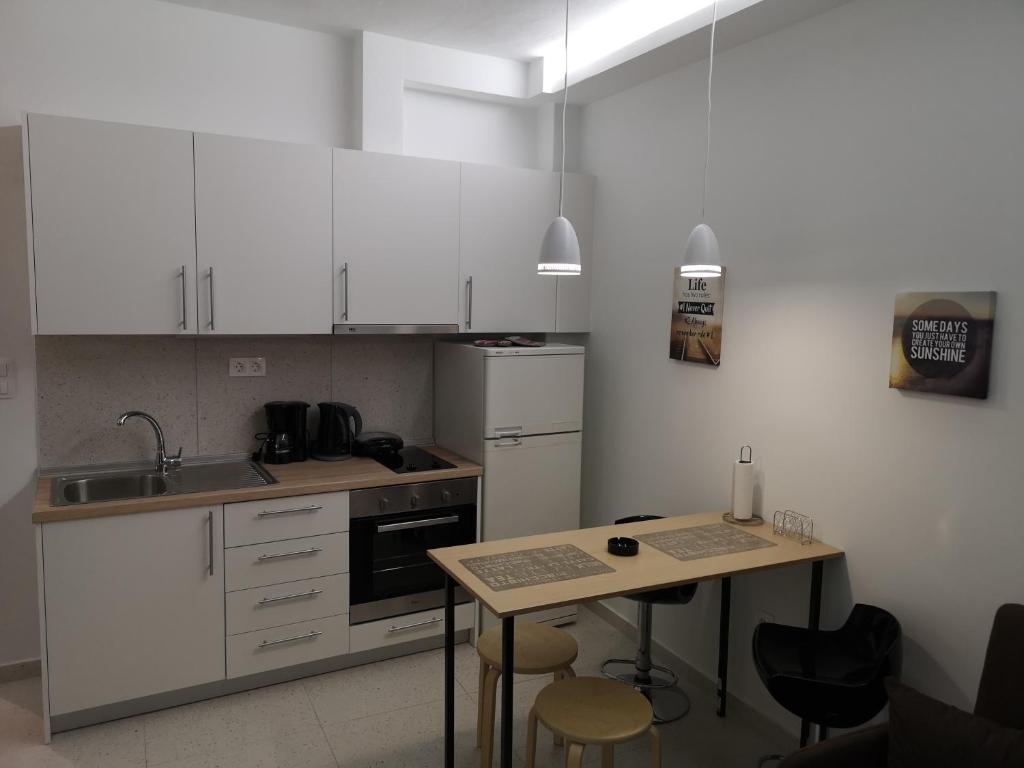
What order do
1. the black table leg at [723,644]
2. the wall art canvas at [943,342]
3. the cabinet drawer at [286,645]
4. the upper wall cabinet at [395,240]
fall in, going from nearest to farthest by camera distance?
the wall art canvas at [943,342], the black table leg at [723,644], the cabinet drawer at [286,645], the upper wall cabinet at [395,240]

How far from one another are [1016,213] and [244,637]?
124 inches

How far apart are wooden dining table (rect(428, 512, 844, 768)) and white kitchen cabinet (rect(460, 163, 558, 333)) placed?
1319 mm

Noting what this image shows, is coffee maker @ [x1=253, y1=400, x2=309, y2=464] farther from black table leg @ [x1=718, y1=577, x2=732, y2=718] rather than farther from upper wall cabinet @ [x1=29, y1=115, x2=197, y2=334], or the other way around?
black table leg @ [x1=718, y1=577, x2=732, y2=718]

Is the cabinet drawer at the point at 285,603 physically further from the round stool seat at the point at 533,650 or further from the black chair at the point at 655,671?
the black chair at the point at 655,671

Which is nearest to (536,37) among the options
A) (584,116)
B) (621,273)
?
(584,116)

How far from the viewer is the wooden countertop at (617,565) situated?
228 cm

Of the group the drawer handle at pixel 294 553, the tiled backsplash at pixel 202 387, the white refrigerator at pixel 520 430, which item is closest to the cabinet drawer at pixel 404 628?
the white refrigerator at pixel 520 430

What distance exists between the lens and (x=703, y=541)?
2.82 metres

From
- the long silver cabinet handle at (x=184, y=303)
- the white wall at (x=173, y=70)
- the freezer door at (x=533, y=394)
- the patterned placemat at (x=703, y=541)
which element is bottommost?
the patterned placemat at (x=703, y=541)

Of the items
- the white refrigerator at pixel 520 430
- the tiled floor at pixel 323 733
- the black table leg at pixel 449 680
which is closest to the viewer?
the black table leg at pixel 449 680

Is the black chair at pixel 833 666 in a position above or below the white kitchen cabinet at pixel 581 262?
below

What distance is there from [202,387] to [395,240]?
1.13 meters

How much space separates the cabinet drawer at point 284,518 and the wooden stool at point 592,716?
1.29 meters

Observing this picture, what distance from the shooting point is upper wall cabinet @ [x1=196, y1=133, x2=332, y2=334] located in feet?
10.3
